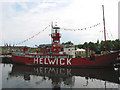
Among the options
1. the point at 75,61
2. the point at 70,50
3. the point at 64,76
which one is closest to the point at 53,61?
the point at 70,50

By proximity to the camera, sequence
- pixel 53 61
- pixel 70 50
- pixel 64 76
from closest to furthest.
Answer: pixel 64 76 → pixel 53 61 → pixel 70 50

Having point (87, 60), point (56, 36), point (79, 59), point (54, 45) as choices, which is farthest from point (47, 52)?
point (87, 60)

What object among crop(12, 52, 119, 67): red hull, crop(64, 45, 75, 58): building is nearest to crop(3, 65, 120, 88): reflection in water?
crop(12, 52, 119, 67): red hull

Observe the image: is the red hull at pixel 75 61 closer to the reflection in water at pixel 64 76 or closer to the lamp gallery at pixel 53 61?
the lamp gallery at pixel 53 61

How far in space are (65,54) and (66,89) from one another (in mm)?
11988

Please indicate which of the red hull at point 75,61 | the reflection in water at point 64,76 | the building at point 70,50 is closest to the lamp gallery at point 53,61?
the red hull at point 75,61

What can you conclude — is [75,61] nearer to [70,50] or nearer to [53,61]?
[70,50]

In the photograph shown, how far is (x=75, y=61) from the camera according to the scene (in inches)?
883

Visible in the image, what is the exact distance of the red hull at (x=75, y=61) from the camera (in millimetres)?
20969

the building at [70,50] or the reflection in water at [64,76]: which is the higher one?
the building at [70,50]

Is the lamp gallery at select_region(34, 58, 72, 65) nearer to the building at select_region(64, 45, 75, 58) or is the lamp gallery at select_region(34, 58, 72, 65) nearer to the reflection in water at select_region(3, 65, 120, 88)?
the building at select_region(64, 45, 75, 58)

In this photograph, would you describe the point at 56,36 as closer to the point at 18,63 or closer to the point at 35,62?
the point at 35,62

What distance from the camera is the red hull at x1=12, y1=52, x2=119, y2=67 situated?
2097 cm

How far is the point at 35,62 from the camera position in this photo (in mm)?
25312
